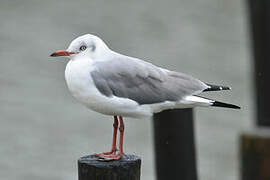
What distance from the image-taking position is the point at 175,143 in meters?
2.85

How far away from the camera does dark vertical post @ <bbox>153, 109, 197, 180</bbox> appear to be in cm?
283

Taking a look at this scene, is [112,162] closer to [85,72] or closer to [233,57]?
[85,72]

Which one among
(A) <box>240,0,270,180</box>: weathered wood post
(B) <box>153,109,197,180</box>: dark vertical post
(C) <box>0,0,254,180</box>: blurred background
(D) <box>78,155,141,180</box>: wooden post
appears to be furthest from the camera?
(C) <box>0,0,254,180</box>: blurred background

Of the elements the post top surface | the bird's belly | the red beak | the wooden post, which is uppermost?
the red beak

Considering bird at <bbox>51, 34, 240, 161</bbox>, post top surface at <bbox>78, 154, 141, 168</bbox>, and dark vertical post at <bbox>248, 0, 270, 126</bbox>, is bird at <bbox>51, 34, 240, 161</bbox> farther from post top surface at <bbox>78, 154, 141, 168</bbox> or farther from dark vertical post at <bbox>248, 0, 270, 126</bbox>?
dark vertical post at <bbox>248, 0, 270, 126</bbox>

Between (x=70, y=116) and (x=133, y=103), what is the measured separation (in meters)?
4.67

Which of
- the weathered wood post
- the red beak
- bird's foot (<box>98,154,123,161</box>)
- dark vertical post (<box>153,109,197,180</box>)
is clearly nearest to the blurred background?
the weathered wood post

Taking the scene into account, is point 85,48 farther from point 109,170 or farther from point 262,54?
point 262,54

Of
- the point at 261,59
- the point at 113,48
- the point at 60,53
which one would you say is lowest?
the point at 60,53

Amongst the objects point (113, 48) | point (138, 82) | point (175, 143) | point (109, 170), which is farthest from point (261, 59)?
point (113, 48)

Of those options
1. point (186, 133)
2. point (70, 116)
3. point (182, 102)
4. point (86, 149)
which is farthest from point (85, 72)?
point (70, 116)

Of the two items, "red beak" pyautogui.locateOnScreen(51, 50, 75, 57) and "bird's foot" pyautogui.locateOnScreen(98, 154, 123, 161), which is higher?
"red beak" pyautogui.locateOnScreen(51, 50, 75, 57)

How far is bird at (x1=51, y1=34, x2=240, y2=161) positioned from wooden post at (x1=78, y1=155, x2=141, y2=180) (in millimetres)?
59

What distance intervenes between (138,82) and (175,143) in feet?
1.79
